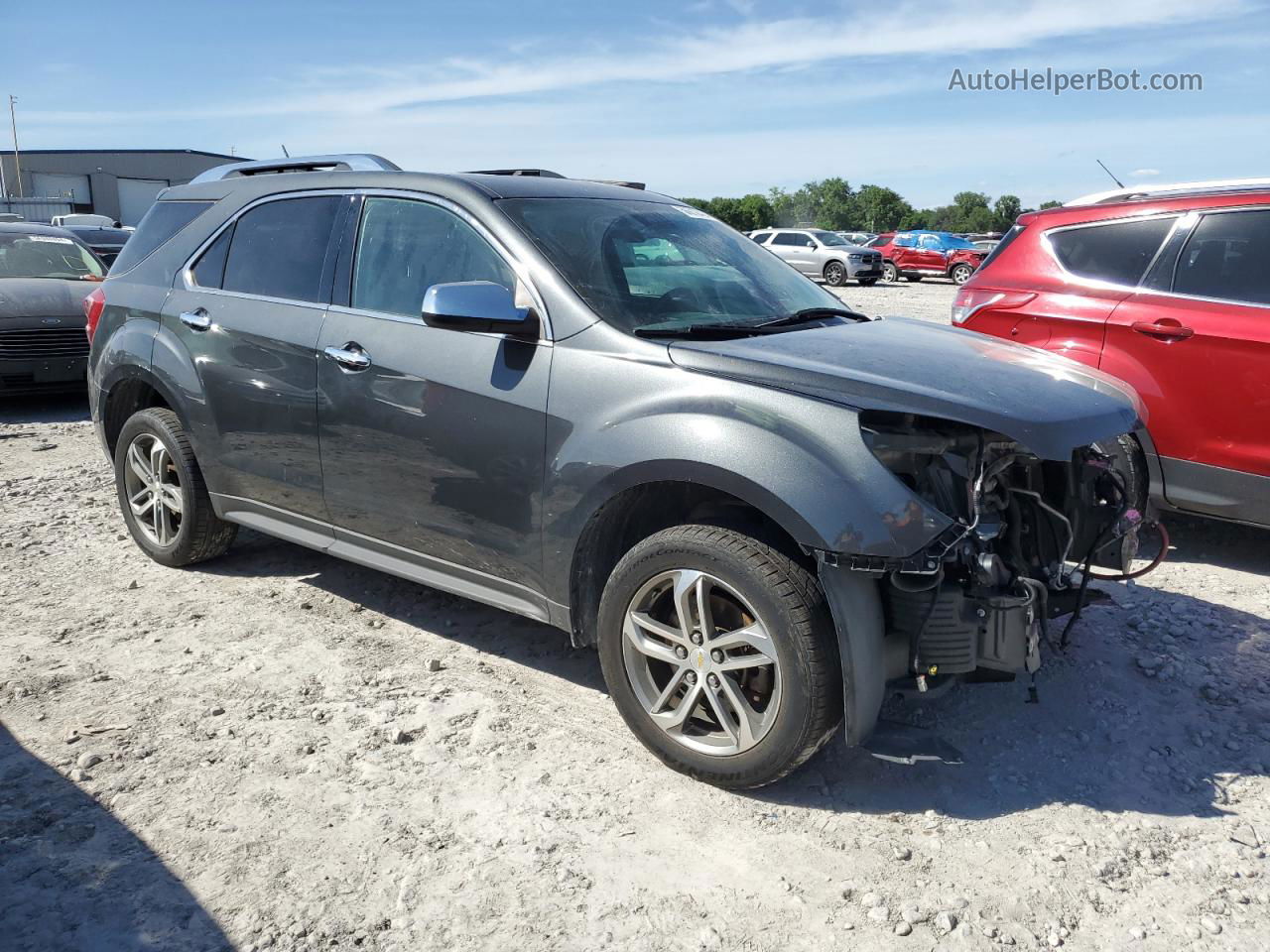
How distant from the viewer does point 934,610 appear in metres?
3.11

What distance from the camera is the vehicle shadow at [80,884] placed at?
8.64 ft

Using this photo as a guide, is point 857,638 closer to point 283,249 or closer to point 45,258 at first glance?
point 283,249

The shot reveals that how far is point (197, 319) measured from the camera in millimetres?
4824

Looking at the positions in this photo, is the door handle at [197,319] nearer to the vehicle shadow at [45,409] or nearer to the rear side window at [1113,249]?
the rear side window at [1113,249]

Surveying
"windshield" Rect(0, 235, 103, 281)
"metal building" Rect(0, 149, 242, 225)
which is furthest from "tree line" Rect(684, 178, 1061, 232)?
"windshield" Rect(0, 235, 103, 281)

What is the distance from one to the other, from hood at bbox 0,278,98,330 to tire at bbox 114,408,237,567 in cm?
499

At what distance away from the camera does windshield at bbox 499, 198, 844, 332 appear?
3758mm

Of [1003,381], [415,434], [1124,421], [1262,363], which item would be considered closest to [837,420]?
[1003,381]

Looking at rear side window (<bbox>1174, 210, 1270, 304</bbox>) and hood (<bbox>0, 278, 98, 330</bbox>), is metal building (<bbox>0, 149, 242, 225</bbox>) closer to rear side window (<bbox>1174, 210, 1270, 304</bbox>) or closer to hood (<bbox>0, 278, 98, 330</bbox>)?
hood (<bbox>0, 278, 98, 330</bbox>)

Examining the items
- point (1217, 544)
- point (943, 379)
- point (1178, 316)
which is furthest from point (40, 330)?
point (1217, 544)

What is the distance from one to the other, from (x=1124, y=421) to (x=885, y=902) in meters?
1.64

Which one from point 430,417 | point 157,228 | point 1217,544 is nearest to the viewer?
point 430,417

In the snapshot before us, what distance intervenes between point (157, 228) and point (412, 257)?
6.45 feet

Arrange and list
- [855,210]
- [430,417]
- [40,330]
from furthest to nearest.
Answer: [855,210]
[40,330]
[430,417]
